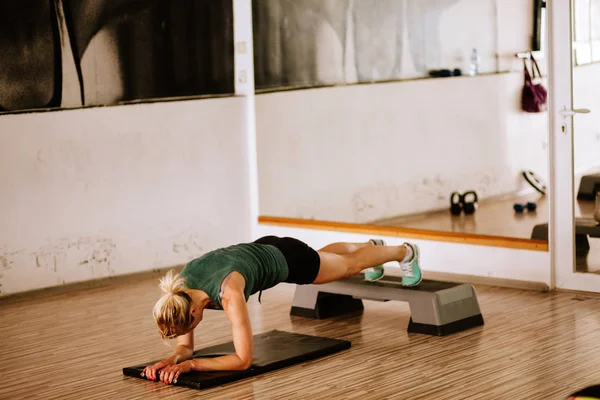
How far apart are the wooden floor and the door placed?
0.58 ft

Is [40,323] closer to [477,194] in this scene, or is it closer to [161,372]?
[161,372]

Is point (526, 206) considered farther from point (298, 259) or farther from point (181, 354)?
point (181, 354)

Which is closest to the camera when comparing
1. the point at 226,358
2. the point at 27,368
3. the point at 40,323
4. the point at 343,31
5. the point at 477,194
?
the point at 226,358

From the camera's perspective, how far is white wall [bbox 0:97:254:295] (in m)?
6.03

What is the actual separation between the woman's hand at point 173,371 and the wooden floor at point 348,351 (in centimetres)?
5

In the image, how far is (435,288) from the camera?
4.94 meters

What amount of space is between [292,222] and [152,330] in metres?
2.04

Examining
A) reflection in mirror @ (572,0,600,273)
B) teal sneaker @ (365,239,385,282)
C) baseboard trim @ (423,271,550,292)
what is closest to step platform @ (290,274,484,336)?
teal sneaker @ (365,239,385,282)

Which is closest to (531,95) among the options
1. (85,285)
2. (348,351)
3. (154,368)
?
(85,285)

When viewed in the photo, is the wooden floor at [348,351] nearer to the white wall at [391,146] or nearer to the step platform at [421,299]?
the step platform at [421,299]

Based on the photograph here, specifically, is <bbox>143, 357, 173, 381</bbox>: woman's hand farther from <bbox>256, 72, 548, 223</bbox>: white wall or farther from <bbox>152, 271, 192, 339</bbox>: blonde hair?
<bbox>256, 72, 548, 223</bbox>: white wall

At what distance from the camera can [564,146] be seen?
5.54 m

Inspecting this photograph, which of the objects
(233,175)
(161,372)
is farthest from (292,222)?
(161,372)

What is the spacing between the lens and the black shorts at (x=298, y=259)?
14.8ft
